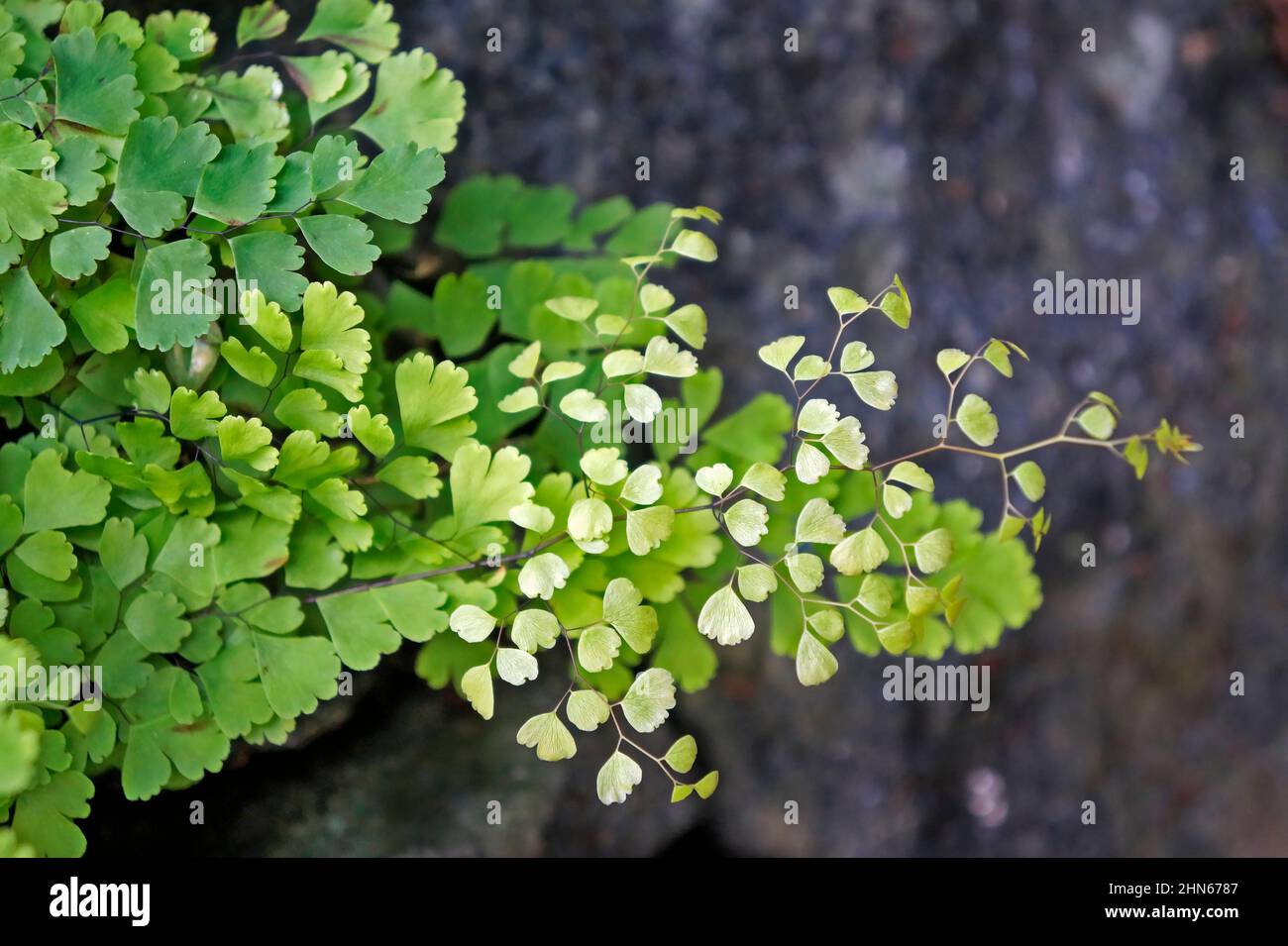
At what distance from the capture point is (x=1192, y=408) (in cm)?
118

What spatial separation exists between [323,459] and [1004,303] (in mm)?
853

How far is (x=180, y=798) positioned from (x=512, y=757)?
0.32 metres

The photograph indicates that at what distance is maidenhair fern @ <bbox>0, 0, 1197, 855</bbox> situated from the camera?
0.65 meters

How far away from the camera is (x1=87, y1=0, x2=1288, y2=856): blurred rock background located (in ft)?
3.49

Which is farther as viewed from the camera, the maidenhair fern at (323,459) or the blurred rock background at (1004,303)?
the blurred rock background at (1004,303)

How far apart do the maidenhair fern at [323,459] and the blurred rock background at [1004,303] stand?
0.29 meters

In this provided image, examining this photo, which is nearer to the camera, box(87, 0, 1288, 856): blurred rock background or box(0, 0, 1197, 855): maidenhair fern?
box(0, 0, 1197, 855): maidenhair fern

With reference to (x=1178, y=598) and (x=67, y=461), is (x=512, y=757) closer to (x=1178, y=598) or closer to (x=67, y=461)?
(x=67, y=461)

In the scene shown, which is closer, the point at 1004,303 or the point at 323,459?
the point at 323,459

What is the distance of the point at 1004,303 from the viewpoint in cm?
114

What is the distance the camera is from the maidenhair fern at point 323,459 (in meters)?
0.65

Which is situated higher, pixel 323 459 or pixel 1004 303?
pixel 1004 303

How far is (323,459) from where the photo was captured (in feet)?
2.26

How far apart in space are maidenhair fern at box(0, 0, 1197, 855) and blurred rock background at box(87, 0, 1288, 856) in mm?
293
